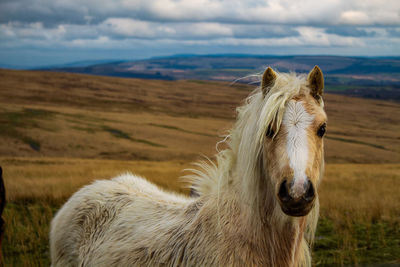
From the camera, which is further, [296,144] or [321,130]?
[321,130]

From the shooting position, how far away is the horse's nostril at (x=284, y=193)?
214cm

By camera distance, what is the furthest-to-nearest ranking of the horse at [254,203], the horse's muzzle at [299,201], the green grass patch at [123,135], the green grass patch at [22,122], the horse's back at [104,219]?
the green grass patch at [123,135], the green grass patch at [22,122], the horse's back at [104,219], the horse at [254,203], the horse's muzzle at [299,201]

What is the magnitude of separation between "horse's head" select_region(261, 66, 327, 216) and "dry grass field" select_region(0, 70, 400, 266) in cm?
75

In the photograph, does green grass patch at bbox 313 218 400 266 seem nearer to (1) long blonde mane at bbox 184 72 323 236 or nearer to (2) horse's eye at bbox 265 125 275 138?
(1) long blonde mane at bbox 184 72 323 236

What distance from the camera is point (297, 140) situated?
7.64ft

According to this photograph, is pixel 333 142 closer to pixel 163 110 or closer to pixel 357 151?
pixel 357 151

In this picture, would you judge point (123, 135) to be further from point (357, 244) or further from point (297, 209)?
point (297, 209)

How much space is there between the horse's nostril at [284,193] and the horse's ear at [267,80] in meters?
0.83

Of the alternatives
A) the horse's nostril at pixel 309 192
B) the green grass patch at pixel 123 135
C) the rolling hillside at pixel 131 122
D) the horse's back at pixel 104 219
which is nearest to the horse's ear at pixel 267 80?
the horse's nostril at pixel 309 192

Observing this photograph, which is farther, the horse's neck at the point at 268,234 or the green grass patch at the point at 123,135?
the green grass patch at the point at 123,135

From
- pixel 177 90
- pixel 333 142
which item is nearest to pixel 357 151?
pixel 333 142

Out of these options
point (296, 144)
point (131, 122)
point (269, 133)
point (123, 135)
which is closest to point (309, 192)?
point (296, 144)

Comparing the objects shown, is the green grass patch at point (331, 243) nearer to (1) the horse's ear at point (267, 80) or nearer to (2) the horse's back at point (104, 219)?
(2) the horse's back at point (104, 219)

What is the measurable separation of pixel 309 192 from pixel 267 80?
Answer: 992 millimetres
